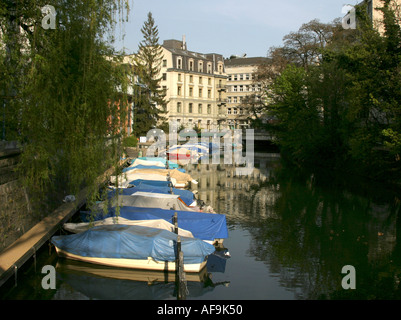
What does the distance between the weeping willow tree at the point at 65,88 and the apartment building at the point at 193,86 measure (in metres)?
74.7

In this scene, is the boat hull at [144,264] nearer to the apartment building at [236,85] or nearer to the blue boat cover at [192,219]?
the blue boat cover at [192,219]

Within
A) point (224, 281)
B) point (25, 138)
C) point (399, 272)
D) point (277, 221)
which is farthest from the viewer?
point (277, 221)

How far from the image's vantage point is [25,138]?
11844 mm

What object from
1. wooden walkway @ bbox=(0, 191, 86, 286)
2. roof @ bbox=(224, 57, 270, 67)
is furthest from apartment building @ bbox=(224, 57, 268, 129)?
wooden walkway @ bbox=(0, 191, 86, 286)

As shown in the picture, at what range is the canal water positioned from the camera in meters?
14.1

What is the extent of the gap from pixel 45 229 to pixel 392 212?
1920cm

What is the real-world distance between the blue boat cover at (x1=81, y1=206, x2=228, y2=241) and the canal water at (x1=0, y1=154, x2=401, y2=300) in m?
0.89

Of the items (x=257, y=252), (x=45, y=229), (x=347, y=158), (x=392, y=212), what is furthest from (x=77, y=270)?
(x=347, y=158)

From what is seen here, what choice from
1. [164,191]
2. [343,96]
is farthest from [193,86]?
[164,191]

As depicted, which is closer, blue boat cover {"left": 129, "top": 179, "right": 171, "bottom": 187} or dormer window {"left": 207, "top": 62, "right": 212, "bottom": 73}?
blue boat cover {"left": 129, "top": 179, "right": 171, "bottom": 187}

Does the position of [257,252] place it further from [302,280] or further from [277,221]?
[277,221]

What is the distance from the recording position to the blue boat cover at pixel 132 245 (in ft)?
49.9

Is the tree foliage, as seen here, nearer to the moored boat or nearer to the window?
the moored boat

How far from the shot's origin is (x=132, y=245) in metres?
15.3
